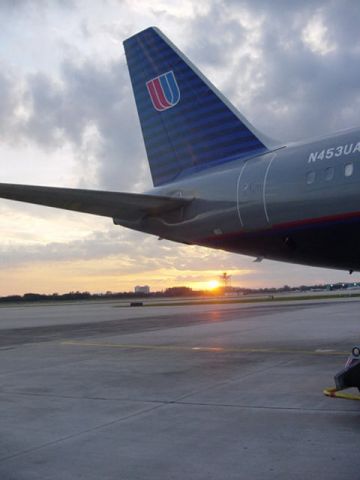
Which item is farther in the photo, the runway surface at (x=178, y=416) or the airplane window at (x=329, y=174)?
the airplane window at (x=329, y=174)

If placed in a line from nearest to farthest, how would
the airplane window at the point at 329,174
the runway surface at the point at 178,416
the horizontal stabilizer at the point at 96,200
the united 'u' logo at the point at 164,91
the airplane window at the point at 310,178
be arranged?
the runway surface at the point at 178,416 < the airplane window at the point at 329,174 < the airplane window at the point at 310,178 < the horizontal stabilizer at the point at 96,200 < the united 'u' logo at the point at 164,91

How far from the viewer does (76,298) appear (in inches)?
5079

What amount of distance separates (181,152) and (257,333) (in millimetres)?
7049

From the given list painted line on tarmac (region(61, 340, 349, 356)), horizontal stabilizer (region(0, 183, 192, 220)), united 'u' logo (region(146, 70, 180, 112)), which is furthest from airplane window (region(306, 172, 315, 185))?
united 'u' logo (region(146, 70, 180, 112))

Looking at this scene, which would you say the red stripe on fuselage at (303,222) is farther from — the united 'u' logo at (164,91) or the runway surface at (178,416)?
the united 'u' logo at (164,91)

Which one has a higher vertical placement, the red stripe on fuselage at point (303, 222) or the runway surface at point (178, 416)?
the red stripe on fuselage at point (303, 222)

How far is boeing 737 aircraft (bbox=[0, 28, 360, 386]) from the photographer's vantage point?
9.20m

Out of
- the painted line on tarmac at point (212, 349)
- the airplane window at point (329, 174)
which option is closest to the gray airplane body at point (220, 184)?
the airplane window at point (329, 174)

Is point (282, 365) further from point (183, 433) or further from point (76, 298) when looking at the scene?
point (76, 298)

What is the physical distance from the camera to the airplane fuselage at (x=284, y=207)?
8969 millimetres

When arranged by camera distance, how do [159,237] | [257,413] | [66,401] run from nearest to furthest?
[257,413], [66,401], [159,237]

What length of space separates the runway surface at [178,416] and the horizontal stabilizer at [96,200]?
3.14 meters

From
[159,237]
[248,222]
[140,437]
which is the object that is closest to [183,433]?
[140,437]

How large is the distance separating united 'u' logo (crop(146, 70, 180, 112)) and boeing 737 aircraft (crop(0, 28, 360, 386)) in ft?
0.08
